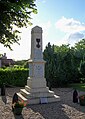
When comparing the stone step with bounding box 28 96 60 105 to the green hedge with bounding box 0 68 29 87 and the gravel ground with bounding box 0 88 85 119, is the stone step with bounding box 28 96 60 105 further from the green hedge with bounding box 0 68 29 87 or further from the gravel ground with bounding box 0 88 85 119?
the green hedge with bounding box 0 68 29 87

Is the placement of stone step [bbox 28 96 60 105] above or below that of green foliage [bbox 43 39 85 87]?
below

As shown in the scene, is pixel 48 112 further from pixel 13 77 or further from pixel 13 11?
pixel 13 77

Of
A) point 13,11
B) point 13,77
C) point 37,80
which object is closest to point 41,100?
point 37,80

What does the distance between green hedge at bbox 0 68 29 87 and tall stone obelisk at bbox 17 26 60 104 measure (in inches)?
304

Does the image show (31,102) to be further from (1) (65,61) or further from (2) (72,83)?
(2) (72,83)

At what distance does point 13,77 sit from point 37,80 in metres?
8.43

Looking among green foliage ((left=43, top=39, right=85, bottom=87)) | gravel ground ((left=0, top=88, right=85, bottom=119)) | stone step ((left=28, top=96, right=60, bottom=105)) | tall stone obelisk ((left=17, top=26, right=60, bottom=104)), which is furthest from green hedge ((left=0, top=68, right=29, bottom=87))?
gravel ground ((left=0, top=88, right=85, bottom=119))

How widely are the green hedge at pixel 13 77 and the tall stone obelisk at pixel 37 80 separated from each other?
7725 millimetres

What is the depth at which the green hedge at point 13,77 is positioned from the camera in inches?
746

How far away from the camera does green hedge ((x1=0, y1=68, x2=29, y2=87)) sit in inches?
746

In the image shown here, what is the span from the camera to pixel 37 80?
11.2m

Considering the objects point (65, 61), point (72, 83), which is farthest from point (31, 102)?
point (72, 83)

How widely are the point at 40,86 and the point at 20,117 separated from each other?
3.67 meters

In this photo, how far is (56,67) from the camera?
17.6 m
